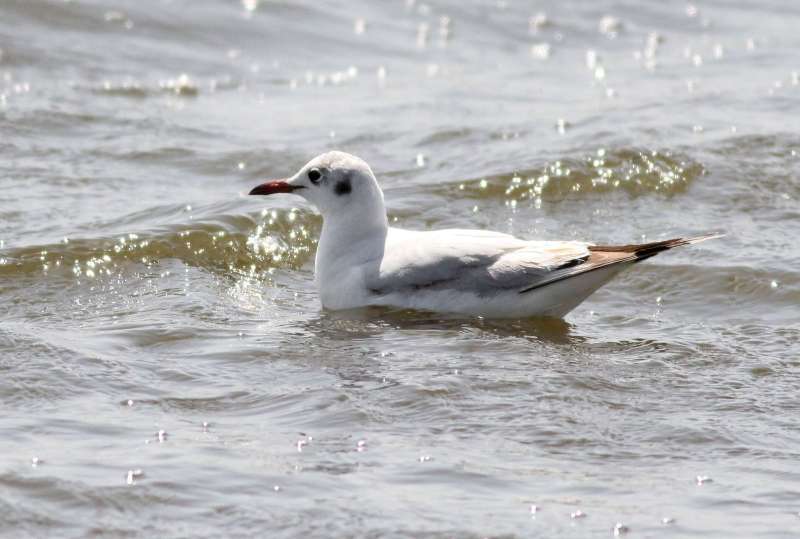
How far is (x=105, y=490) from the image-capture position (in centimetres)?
488

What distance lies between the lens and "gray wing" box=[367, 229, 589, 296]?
23.1 feet

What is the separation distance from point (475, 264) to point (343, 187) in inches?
39.0

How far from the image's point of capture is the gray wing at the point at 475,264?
7.04 m

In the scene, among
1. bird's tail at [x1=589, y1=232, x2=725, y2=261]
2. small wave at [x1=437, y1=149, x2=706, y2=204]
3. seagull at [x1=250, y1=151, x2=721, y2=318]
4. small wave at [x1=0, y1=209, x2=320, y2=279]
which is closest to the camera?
bird's tail at [x1=589, y1=232, x2=725, y2=261]

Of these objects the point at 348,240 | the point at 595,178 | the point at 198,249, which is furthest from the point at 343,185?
the point at 595,178

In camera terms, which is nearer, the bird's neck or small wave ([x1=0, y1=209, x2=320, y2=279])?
the bird's neck

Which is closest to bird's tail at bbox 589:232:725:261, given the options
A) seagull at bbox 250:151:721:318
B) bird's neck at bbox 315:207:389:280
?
seagull at bbox 250:151:721:318

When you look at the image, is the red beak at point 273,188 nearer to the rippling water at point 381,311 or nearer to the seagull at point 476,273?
the seagull at point 476,273

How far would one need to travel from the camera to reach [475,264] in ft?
23.3

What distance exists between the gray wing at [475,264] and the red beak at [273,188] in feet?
2.61

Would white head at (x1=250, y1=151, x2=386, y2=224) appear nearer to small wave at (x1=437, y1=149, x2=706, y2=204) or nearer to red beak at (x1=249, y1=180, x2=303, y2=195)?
red beak at (x1=249, y1=180, x2=303, y2=195)

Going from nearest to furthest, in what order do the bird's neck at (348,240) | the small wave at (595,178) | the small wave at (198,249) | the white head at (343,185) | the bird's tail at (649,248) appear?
the bird's tail at (649,248) → the bird's neck at (348,240) → the white head at (343,185) → the small wave at (198,249) → the small wave at (595,178)

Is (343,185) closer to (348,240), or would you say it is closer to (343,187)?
(343,187)

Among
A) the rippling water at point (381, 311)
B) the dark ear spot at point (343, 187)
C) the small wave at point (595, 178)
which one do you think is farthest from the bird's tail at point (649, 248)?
the small wave at point (595, 178)
